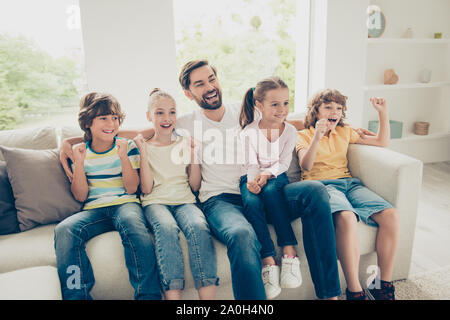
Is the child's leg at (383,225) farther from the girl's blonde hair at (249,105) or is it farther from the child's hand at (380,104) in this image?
the girl's blonde hair at (249,105)

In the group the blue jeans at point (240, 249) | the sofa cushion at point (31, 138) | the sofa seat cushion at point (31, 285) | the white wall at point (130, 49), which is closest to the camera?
the sofa seat cushion at point (31, 285)

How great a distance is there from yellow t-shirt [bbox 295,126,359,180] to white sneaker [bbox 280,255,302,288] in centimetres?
55

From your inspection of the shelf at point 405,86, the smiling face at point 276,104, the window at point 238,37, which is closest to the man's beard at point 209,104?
the smiling face at point 276,104

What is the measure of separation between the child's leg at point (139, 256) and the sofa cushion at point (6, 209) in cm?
52

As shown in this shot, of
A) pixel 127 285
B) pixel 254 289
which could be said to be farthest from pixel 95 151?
pixel 254 289

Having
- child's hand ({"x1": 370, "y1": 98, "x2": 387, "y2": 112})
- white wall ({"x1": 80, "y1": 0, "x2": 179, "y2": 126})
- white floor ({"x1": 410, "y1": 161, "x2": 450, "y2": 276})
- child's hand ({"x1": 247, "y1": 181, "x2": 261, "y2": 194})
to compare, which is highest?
white wall ({"x1": 80, "y1": 0, "x2": 179, "y2": 126})

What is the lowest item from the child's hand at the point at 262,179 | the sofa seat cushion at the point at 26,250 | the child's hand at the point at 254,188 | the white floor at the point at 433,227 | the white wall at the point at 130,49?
the white floor at the point at 433,227

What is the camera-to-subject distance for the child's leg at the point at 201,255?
132 centimetres

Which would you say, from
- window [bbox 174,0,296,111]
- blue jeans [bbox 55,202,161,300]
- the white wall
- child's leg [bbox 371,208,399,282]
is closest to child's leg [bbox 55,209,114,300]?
blue jeans [bbox 55,202,161,300]

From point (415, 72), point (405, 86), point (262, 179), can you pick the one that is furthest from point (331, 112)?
point (415, 72)

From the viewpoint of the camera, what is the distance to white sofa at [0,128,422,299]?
1.37 m

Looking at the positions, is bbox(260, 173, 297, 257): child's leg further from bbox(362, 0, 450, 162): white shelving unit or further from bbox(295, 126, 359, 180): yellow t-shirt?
bbox(362, 0, 450, 162): white shelving unit

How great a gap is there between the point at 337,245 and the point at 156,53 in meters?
1.90

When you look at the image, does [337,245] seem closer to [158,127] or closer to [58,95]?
[158,127]
